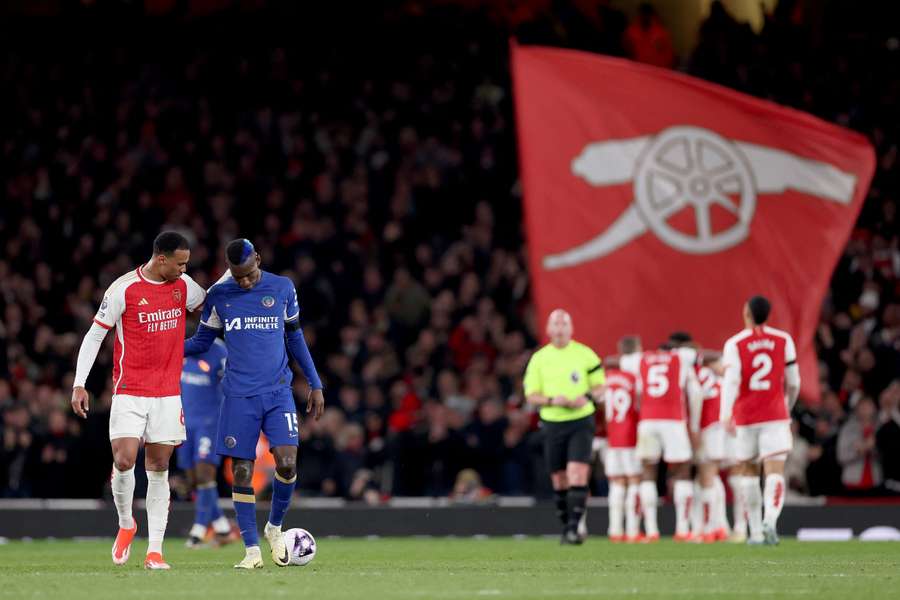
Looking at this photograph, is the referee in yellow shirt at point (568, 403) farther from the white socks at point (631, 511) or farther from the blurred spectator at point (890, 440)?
the blurred spectator at point (890, 440)

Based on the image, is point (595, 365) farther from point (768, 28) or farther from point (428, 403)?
point (768, 28)

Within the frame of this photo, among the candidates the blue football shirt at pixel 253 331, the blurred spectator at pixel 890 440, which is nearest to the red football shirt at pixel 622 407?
the blurred spectator at pixel 890 440

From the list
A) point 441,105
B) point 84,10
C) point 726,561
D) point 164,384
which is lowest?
point 726,561

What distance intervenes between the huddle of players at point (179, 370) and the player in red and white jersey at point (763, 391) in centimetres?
568

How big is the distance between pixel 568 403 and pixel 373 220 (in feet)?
34.5

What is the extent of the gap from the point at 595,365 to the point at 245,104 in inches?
524

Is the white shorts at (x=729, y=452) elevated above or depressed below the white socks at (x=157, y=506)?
above

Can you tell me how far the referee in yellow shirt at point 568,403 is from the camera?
17516 mm

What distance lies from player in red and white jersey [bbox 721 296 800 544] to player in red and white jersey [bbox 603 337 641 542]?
2.31 m

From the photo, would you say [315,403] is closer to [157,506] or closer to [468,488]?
[157,506]

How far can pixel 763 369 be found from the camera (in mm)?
16766

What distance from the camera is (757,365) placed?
16.8m

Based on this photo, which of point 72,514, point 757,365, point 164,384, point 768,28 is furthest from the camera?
point 768,28

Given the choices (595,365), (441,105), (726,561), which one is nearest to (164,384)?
(726,561)
